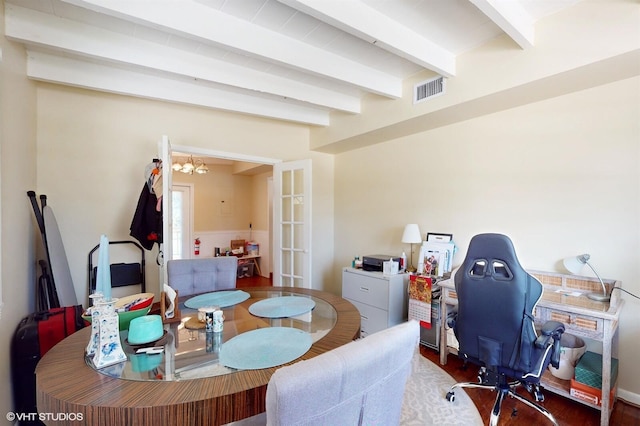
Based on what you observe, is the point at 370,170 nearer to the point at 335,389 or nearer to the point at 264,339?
the point at 264,339

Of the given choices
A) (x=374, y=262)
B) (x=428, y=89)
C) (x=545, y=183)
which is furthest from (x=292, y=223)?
(x=545, y=183)

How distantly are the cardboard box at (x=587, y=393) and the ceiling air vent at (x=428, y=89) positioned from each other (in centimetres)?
240

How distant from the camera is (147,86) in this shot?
2732 mm

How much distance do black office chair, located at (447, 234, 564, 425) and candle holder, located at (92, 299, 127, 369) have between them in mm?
1898

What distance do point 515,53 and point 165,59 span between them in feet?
8.80

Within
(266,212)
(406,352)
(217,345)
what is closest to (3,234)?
(217,345)

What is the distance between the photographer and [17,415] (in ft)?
5.90

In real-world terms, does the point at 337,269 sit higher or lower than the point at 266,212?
lower

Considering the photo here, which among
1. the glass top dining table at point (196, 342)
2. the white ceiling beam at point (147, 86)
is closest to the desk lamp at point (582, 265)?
the glass top dining table at point (196, 342)

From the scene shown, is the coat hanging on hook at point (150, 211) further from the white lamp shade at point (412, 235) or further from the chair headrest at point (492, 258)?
the chair headrest at point (492, 258)

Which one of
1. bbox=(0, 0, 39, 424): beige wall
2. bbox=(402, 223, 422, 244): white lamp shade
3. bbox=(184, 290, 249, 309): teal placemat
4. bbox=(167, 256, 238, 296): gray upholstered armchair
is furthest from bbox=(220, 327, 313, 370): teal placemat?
bbox=(402, 223, 422, 244): white lamp shade

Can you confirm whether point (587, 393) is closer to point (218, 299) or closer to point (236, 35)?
point (218, 299)

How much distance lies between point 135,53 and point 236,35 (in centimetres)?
88

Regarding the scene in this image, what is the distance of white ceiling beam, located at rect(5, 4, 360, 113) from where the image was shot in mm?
1902
